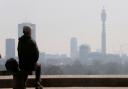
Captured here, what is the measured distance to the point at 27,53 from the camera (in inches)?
621

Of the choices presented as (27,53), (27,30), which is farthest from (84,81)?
(27,30)

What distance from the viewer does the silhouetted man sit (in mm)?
15695

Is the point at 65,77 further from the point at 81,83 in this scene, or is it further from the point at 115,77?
the point at 115,77

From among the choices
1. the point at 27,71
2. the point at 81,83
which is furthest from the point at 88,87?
the point at 27,71

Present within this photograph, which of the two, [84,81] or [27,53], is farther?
[84,81]

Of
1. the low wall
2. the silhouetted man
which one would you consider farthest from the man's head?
the low wall

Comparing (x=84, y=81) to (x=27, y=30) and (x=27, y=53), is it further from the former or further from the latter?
(x=27, y=30)

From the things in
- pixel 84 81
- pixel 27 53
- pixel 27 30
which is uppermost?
pixel 27 30

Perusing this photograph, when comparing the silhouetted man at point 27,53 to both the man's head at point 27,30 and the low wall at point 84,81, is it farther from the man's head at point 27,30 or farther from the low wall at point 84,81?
the low wall at point 84,81

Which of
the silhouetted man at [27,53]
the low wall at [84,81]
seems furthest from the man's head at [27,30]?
the low wall at [84,81]

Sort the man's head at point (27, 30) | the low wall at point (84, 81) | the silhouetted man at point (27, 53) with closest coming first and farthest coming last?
1. the man's head at point (27, 30)
2. the silhouetted man at point (27, 53)
3. the low wall at point (84, 81)

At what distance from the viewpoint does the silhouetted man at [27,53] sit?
618 inches

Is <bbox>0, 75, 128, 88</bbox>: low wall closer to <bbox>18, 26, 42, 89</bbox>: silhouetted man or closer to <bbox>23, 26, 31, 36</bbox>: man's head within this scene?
<bbox>18, 26, 42, 89</bbox>: silhouetted man

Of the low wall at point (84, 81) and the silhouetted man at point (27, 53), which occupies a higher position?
the silhouetted man at point (27, 53)
